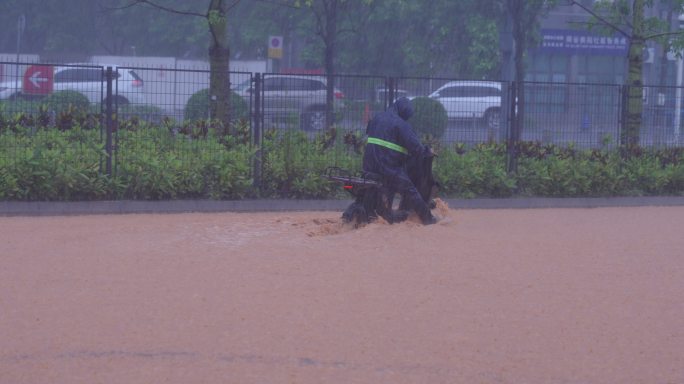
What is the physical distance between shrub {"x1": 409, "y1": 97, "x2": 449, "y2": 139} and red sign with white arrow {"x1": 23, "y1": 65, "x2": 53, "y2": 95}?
5.61m

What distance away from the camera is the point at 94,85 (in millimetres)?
14000

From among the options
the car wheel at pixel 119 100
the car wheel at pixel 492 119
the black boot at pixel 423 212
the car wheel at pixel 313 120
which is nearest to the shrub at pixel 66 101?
the car wheel at pixel 119 100

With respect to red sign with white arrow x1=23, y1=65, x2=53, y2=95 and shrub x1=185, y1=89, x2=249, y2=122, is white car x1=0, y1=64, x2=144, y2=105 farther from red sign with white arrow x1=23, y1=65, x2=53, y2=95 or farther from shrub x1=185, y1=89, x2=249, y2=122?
shrub x1=185, y1=89, x2=249, y2=122

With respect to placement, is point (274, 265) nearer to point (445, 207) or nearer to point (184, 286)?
point (184, 286)

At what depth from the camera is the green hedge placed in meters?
13.1

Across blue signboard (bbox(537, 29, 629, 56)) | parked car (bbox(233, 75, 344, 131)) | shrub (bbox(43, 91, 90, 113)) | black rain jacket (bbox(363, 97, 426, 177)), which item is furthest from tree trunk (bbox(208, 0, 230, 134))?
blue signboard (bbox(537, 29, 629, 56))

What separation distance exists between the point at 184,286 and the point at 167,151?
19.9ft

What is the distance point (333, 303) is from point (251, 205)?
6.14 m

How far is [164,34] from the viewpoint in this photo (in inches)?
1973

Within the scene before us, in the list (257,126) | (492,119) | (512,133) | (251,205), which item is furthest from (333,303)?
(492,119)

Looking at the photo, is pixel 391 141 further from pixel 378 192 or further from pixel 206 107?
pixel 206 107

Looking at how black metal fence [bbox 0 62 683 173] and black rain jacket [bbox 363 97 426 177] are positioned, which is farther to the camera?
black metal fence [bbox 0 62 683 173]

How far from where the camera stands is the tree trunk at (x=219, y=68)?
49.4 ft

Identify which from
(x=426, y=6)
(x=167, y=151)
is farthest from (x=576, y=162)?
(x=426, y=6)
